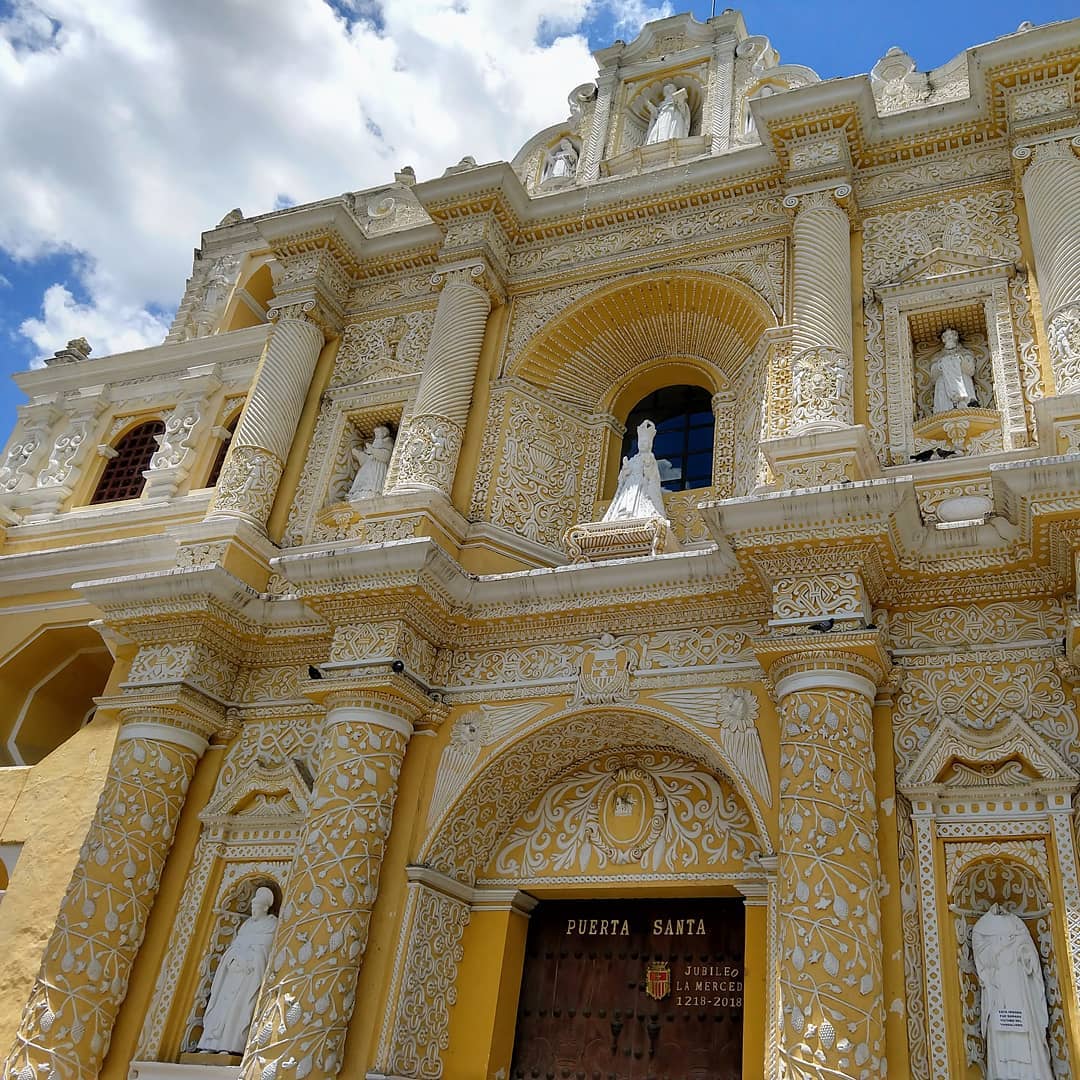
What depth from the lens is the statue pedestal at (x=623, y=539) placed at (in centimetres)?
870

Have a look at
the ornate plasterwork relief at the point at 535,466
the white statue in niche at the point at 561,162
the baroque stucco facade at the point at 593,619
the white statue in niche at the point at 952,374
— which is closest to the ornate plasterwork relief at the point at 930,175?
the baroque stucco facade at the point at 593,619

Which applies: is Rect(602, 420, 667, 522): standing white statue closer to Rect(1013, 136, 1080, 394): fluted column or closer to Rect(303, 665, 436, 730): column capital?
Rect(303, 665, 436, 730): column capital

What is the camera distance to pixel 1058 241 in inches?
322

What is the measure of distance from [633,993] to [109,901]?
3.96 m

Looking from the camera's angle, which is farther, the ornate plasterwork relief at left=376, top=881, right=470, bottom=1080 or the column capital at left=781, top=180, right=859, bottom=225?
the column capital at left=781, top=180, right=859, bottom=225

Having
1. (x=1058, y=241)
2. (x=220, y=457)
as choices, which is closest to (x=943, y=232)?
(x=1058, y=241)

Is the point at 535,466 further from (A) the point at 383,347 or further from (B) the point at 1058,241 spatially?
(B) the point at 1058,241

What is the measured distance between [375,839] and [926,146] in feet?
24.8

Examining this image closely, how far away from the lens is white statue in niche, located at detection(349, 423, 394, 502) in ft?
34.0

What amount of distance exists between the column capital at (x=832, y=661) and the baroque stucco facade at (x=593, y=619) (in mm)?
25

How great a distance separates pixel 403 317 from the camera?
1141 cm

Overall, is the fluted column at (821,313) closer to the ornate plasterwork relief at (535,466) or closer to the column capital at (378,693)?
the ornate plasterwork relief at (535,466)

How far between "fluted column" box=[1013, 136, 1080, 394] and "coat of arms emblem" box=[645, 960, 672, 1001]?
4.90 metres

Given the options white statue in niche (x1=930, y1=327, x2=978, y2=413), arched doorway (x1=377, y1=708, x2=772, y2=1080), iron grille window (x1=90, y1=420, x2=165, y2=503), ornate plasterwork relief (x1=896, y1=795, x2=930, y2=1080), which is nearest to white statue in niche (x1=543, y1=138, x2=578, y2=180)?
white statue in niche (x1=930, y1=327, x2=978, y2=413)
